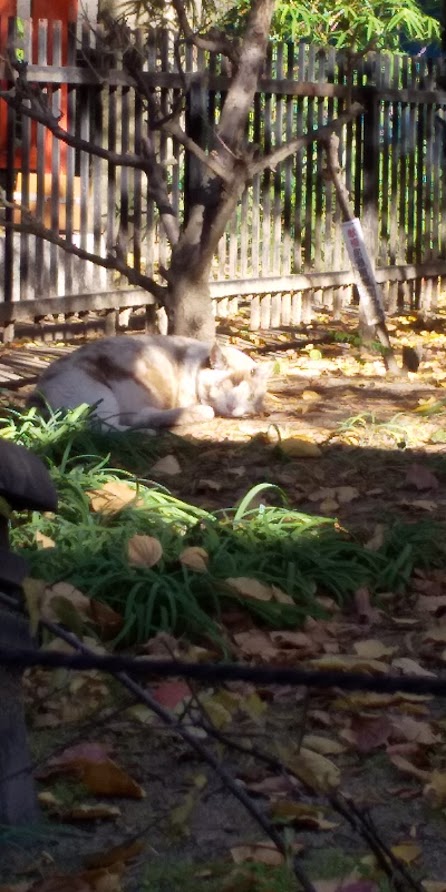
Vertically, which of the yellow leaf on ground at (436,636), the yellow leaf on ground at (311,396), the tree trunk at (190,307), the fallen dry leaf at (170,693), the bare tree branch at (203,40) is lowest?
the yellow leaf on ground at (311,396)

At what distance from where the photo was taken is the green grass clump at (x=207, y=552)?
435cm

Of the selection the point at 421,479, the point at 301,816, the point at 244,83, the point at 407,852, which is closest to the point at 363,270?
the point at 244,83

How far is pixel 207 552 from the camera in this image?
479cm

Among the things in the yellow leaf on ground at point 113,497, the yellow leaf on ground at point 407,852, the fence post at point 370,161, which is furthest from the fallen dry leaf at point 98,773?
the fence post at point 370,161

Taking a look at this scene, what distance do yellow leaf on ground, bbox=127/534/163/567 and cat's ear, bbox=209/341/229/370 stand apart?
3879 mm

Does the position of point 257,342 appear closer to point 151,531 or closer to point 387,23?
point 151,531

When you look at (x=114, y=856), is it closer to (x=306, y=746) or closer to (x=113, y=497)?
(x=306, y=746)

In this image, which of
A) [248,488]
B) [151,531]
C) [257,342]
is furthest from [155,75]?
[151,531]

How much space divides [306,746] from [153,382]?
4621 mm

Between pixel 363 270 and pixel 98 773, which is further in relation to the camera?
pixel 363 270

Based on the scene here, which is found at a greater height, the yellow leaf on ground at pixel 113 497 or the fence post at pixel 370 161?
the fence post at pixel 370 161

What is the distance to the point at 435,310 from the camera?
46.6 ft

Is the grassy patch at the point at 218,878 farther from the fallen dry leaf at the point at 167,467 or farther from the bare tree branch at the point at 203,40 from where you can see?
the bare tree branch at the point at 203,40

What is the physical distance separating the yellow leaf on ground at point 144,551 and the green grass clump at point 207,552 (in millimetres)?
29
